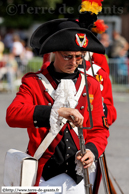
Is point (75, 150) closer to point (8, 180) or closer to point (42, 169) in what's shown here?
point (42, 169)

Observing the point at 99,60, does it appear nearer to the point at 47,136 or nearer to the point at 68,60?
the point at 68,60

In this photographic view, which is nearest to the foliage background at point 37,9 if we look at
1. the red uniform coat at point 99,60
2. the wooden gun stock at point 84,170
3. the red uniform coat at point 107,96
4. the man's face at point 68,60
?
the red uniform coat at point 99,60

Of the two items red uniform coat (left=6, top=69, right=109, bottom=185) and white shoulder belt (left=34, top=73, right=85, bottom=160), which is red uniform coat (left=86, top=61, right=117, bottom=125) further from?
white shoulder belt (left=34, top=73, right=85, bottom=160)

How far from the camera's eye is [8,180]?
109 inches

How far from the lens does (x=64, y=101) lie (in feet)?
8.74

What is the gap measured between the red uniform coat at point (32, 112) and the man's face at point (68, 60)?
123 mm

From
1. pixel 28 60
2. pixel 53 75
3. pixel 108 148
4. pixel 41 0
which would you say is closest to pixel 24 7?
pixel 41 0

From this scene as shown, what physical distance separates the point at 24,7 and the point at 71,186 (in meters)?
16.8

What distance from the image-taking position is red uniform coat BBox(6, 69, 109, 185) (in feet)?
8.68

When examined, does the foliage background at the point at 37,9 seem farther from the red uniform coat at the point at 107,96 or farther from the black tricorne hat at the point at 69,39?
the black tricorne hat at the point at 69,39

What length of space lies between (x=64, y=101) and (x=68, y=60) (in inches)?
12.5

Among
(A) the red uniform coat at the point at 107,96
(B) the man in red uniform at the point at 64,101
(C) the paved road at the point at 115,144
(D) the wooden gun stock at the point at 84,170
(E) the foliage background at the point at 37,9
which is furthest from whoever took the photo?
(E) the foliage background at the point at 37,9

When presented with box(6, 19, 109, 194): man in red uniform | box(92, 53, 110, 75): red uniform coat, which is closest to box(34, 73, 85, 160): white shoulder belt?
box(6, 19, 109, 194): man in red uniform

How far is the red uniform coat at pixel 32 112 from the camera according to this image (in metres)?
2.64
